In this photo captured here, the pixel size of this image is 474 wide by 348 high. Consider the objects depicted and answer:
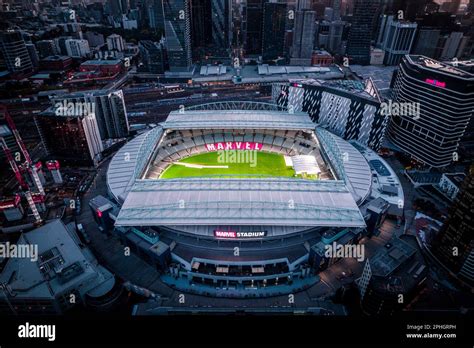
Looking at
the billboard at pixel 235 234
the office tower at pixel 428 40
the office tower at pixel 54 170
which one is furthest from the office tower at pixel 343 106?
the office tower at pixel 428 40

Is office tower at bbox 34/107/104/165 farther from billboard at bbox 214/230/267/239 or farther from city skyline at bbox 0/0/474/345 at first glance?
billboard at bbox 214/230/267/239

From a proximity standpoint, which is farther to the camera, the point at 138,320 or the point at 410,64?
the point at 410,64

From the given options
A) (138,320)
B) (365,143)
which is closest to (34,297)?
(138,320)

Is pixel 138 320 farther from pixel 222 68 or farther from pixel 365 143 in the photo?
pixel 222 68

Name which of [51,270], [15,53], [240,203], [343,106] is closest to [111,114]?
[51,270]

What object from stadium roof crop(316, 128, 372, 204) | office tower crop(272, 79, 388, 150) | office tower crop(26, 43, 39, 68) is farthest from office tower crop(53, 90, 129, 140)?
office tower crop(26, 43, 39, 68)
